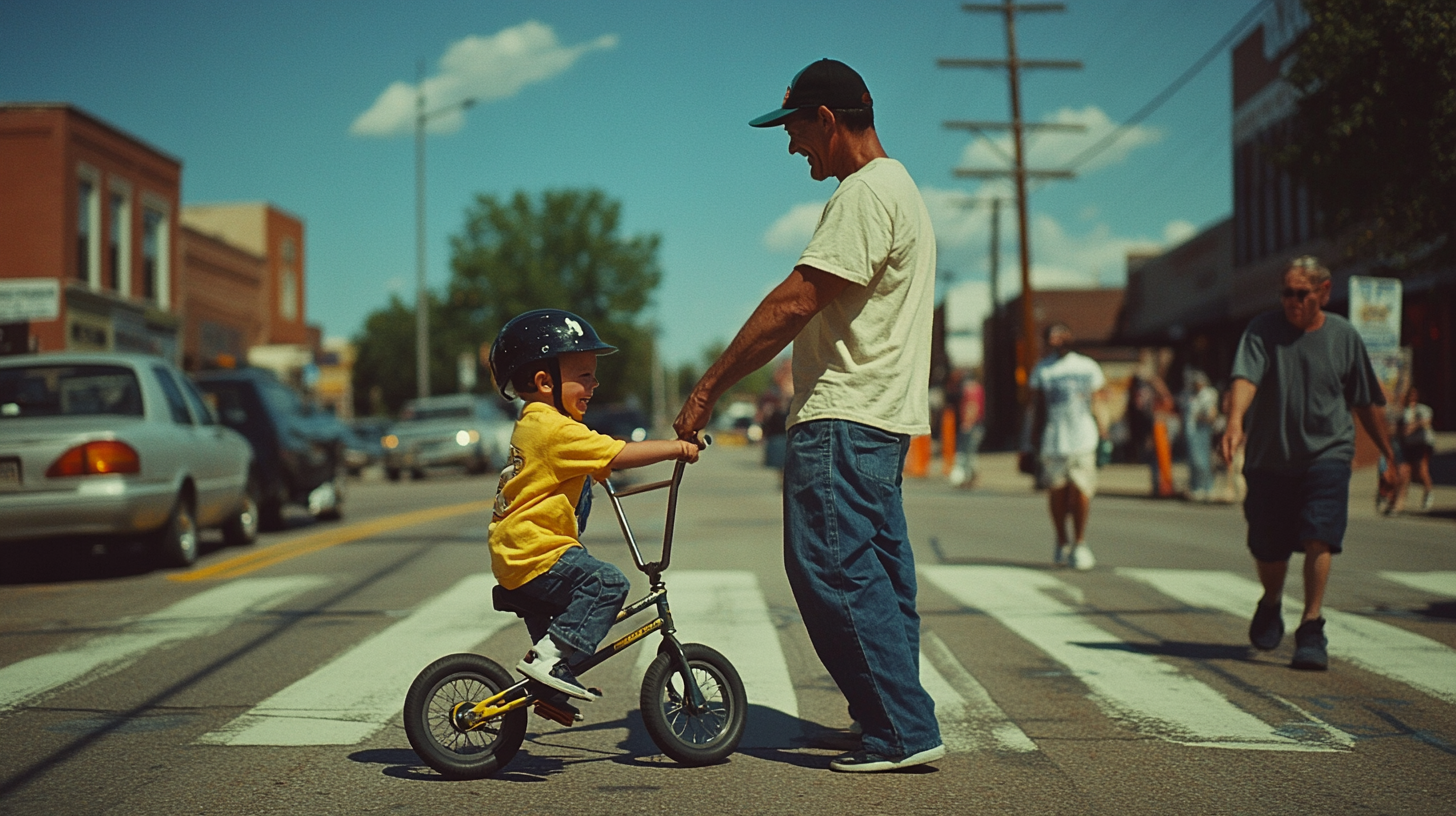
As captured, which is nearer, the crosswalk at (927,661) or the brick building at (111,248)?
the crosswalk at (927,661)

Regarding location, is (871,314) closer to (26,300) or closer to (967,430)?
(26,300)

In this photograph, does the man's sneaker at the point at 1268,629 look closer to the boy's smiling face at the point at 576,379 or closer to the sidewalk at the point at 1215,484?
the boy's smiling face at the point at 576,379

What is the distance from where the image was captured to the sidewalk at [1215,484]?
1593 cm

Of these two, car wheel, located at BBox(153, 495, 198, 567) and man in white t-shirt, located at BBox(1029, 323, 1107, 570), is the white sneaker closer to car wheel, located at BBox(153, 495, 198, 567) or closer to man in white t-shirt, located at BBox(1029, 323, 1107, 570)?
man in white t-shirt, located at BBox(1029, 323, 1107, 570)

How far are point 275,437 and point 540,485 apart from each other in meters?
11.2

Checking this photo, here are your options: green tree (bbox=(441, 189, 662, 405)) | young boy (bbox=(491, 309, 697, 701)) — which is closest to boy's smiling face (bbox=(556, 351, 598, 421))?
young boy (bbox=(491, 309, 697, 701))

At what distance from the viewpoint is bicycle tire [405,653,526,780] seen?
4289 mm

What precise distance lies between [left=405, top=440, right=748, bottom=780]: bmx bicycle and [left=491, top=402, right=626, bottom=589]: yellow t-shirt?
0.47 ft

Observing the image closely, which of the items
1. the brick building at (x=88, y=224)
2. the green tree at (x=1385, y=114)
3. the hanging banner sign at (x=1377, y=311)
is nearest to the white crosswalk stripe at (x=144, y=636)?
the green tree at (x=1385, y=114)

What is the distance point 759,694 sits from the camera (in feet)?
18.7

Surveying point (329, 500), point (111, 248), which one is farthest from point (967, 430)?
point (111, 248)

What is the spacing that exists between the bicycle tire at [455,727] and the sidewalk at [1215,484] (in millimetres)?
13351

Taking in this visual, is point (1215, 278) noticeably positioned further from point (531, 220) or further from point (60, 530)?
point (531, 220)

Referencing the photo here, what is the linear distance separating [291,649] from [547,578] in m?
3.14
